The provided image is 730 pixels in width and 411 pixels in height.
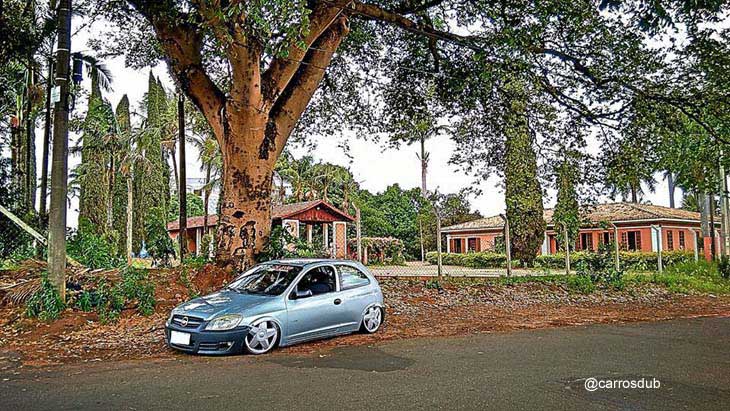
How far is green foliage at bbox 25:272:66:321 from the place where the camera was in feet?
33.6

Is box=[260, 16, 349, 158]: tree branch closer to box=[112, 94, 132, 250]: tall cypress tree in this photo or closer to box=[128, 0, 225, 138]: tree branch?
box=[128, 0, 225, 138]: tree branch

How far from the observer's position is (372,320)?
1009 cm

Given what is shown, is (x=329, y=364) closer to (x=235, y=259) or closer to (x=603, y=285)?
(x=235, y=259)

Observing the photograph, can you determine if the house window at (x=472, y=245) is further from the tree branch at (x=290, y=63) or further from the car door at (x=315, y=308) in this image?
the car door at (x=315, y=308)

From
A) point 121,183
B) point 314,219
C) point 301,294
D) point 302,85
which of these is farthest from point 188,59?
point 121,183

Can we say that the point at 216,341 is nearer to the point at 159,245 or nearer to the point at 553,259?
the point at 159,245

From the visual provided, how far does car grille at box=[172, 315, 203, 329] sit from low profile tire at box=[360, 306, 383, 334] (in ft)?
9.38

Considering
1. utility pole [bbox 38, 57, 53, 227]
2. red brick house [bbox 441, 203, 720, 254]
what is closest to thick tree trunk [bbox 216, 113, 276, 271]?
utility pole [bbox 38, 57, 53, 227]

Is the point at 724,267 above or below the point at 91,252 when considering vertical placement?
below

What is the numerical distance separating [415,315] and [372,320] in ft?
7.92

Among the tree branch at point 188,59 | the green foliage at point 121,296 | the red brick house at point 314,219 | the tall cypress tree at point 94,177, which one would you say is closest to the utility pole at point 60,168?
the green foliage at point 121,296

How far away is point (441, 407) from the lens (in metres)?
5.34

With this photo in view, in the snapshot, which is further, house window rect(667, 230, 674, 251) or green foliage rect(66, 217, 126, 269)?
house window rect(667, 230, 674, 251)

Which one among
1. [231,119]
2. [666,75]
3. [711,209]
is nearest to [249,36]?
[231,119]
